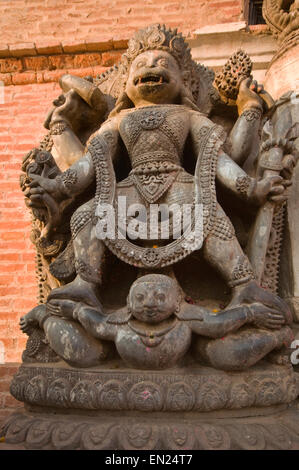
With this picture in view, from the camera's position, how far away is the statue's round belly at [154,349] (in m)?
1.86

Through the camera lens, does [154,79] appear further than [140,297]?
Yes

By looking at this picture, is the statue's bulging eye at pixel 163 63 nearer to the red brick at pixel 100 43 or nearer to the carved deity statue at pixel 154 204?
the carved deity statue at pixel 154 204

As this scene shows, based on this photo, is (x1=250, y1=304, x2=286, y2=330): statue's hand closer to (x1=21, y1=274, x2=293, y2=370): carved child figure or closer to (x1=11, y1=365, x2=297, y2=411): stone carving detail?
(x1=21, y1=274, x2=293, y2=370): carved child figure

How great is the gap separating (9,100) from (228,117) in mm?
2745

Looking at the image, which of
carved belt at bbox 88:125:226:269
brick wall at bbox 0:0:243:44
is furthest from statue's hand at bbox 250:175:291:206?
brick wall at bbox 0:0:243:44

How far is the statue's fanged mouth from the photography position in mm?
2605

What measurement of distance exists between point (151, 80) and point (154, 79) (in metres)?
0.02

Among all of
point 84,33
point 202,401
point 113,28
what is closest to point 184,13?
point 113,28

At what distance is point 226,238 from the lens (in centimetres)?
216

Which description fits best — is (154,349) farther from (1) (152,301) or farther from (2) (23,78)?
(2) (23,78)

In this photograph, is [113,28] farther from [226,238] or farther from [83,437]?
[83,437]

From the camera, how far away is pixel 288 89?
3133 millimetres

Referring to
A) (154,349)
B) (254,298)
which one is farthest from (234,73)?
(154,349)

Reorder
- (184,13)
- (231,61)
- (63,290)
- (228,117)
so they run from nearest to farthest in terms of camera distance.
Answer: (63,290)
(231,61)
(228,117)
(184,13)
